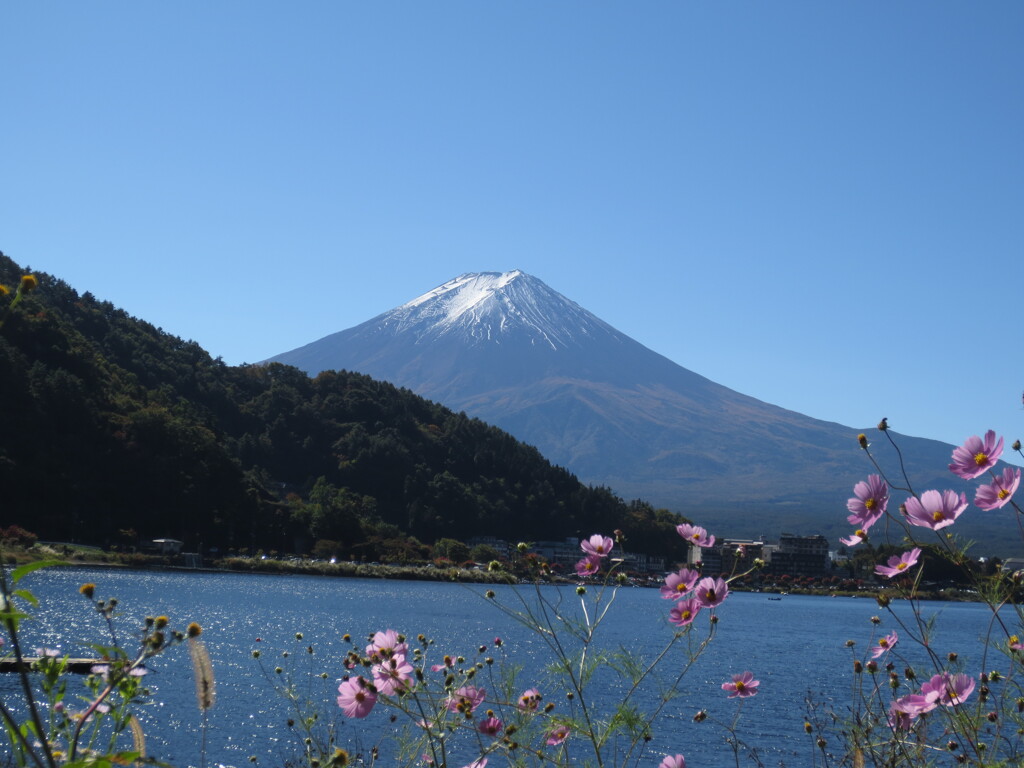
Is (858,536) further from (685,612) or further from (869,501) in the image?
(685,612)

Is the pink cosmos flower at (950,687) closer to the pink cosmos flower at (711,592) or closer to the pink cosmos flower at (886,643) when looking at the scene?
the pink cosmos flower at (886,643)

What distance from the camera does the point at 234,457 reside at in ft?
202

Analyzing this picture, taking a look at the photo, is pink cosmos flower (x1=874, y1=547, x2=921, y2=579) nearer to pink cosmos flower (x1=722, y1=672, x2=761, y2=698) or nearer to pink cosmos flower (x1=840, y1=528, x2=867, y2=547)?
pink cosmos flower (x1=840, y1=528, x2=867, y2=547)

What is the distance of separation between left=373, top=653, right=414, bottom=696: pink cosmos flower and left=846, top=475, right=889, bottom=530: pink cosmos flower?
1035mm

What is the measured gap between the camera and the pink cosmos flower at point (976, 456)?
6.39ft

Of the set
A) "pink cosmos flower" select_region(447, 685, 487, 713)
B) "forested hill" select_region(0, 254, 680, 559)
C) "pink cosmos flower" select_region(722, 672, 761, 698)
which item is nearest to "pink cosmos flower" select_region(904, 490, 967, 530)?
"pink cosmos flower" select_region(722, 672, 761, 698)

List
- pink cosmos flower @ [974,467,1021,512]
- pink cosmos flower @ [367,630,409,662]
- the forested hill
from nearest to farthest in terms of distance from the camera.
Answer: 1. pink cosmos flower @ [974,467,1021,512]
2. pink cosmos flower @ [367,630,409,662]
3. the forested hill

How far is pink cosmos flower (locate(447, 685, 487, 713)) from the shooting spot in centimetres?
260

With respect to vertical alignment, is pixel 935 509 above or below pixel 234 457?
below

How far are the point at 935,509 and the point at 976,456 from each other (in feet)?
0.41

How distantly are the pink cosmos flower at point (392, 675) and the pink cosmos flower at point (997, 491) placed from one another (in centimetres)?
126

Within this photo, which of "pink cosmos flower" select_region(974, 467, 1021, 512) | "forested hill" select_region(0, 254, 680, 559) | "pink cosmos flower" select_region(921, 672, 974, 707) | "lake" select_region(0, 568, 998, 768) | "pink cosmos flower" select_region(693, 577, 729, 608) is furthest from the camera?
"forested hill" select_region(0, 254, 680, 559)

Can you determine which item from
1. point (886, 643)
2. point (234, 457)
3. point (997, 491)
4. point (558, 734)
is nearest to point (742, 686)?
point (886, 643)

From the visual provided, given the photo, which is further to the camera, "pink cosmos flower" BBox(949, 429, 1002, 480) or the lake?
the lake
